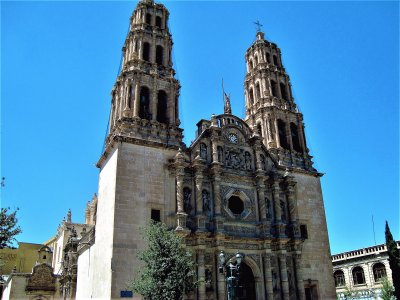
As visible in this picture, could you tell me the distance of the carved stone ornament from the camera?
31.4m

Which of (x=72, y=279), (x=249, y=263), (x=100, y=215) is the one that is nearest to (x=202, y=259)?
(x=249, y=263)

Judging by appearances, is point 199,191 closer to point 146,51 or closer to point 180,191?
point 180,191

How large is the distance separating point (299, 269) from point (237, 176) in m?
6.87

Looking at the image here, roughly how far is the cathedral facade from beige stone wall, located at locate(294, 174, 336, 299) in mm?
72

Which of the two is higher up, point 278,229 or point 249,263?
point 278,229

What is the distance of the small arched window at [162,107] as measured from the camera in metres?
25.1

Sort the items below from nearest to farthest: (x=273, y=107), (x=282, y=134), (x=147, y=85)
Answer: (x=147, y=85) → (x=273, y=107) → (x=282, y=134)

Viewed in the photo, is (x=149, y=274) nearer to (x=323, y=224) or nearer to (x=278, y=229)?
(x=278, y=229)

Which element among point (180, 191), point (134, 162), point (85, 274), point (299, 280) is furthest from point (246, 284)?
point (85, 274)

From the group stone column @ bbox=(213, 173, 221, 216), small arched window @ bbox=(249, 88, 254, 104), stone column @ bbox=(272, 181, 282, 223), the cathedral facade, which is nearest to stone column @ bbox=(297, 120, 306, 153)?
the cathedral facade

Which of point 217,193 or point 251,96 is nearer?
point 217,193

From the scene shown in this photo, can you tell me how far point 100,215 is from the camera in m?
22.0

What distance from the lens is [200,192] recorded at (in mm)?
22250

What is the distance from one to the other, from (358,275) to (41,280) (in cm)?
2964
